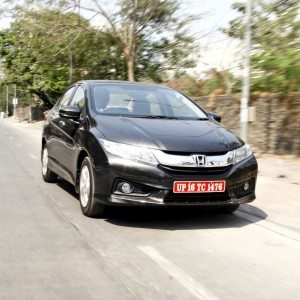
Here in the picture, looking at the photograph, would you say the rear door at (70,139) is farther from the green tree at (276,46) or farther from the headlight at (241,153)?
A: the green tree at (276,46)

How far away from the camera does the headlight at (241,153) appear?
5.67 meters

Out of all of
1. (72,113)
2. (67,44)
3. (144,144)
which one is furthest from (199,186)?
(67,44)

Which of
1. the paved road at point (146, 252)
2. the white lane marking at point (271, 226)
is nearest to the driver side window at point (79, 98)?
the paved road at point (146, 252)

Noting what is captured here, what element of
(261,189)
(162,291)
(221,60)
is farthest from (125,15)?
(162,291)

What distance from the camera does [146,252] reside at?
4637 millimetres

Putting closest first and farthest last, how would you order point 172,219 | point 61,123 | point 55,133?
point 172,219, point 61,123, point 55,133

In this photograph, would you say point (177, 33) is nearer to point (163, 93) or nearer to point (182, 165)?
point (163, 93)

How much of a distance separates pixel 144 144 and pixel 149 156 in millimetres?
144

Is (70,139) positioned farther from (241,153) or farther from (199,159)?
(241,153)

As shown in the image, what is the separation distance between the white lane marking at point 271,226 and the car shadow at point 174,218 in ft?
0.17

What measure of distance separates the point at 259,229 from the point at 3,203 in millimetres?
3223

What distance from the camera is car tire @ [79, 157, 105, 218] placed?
5.73 m

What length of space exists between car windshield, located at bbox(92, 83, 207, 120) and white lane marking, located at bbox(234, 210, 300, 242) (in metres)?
1.30

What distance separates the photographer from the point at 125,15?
24766mm
